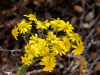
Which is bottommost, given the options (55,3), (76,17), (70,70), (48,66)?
(48,66)

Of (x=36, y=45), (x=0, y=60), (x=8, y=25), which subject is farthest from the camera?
(x=8, y=25)

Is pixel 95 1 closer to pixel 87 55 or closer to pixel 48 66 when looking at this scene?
pixel 87 55

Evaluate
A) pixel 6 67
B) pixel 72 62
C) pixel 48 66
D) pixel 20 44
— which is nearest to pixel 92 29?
pixel 72 62

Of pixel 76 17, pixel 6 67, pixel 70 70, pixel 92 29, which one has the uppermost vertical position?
pixel 76 17

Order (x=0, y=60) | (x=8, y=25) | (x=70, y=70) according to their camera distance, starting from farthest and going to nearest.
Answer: (x=8, y=25) < (x=0, y=60) < (x=70, y=70)

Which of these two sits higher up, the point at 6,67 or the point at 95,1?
the point at 95,1

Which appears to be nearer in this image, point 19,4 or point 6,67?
point 6,67

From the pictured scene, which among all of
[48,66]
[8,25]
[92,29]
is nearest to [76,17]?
[92,29]

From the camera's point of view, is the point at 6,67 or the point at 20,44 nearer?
the point at 6,67

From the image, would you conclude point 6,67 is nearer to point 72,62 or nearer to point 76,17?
point 72,62
